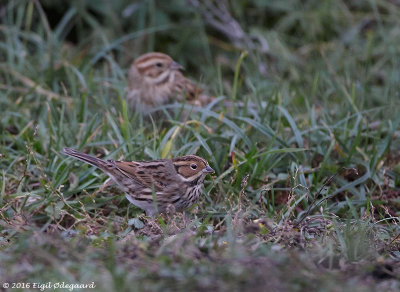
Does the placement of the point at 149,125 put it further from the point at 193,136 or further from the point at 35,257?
the point at 35,257

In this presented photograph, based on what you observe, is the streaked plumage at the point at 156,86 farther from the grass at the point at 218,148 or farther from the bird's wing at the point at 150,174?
the bird's wing at the point at 150,174

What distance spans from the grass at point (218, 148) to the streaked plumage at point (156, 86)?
0.17m

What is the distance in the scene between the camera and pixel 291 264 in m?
3.37

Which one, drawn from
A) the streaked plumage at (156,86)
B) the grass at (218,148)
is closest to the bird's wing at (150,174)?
→ the grass at (218,148)

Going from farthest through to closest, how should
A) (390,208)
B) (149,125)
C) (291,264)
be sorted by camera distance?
(149,125)
(390,208)
(291,264)

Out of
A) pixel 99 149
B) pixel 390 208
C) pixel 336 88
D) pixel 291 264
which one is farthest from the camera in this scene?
pixel 336 88

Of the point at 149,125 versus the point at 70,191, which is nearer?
the point at 70,191

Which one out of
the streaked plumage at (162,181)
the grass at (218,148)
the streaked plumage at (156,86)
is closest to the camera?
the grass at (218,148)

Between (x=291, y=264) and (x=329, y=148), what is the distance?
7.83 feet

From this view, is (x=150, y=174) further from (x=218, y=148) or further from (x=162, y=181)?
(x=218, y=148)

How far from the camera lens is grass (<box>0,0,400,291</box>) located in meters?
3.49

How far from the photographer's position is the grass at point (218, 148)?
3494 millimetres

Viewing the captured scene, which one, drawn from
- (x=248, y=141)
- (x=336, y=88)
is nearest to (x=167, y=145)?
(x=248, y=141)

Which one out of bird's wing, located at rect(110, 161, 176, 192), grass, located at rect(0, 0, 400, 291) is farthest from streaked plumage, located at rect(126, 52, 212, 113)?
bird's wing, located at rect(110, 161, 176, 192)
